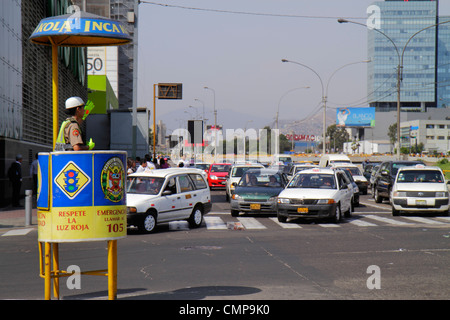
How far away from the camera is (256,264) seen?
11.0 metres

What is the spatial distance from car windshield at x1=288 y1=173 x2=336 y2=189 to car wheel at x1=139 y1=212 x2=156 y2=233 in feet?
18.8

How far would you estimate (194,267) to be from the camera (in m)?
10.6

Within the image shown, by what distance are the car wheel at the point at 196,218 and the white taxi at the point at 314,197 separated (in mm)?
2621

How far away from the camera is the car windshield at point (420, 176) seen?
2311 centimetres

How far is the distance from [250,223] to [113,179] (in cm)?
1303

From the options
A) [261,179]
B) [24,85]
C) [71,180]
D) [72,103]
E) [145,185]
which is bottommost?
[261,179]

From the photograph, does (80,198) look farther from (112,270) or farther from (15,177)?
(15,177)

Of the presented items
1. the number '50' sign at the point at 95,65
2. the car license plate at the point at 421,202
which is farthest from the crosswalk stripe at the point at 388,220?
the number '50' sign at the point at 95,65

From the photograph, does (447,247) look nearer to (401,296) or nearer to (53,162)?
(401,296)

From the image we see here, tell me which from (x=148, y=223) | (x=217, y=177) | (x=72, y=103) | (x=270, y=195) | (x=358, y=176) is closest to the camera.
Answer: (x=72, y=103)

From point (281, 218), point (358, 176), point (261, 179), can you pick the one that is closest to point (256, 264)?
point (281, 218)

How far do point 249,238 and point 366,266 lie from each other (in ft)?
15.8

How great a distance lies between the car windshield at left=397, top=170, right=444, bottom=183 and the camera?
23108mm

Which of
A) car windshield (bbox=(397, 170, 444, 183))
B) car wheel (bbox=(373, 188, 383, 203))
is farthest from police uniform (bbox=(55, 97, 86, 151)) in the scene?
car wheel (bbox=(373, 188, 383, 203))
